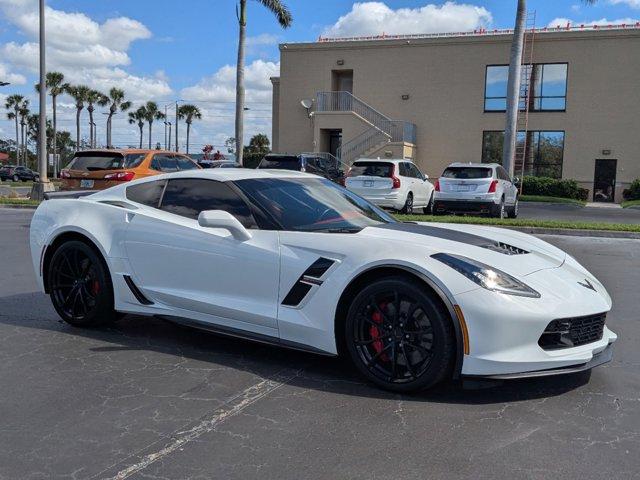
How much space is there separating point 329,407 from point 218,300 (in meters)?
1.30

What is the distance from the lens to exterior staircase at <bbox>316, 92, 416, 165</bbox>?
102ft

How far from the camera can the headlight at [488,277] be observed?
387cm

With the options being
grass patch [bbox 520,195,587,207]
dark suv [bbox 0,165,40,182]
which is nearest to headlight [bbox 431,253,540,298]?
grass patch [bbox 520,195,587,207]

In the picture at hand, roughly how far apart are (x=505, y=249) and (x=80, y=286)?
3584 millimetres

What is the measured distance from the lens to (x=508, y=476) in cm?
304

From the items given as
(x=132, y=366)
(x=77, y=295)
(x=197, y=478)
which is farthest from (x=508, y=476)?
(x=77, y=295)

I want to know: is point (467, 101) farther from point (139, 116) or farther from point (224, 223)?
point (139, 116)

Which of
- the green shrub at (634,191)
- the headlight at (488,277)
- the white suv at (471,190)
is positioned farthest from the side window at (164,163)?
the green shrub at (634,191)

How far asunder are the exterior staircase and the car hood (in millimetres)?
25678

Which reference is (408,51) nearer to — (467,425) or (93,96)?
(467,425)

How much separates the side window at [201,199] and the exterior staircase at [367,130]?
25345mm

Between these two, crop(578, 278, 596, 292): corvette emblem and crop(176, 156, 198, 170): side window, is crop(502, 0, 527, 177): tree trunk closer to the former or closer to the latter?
crop(176, 156, 198, 170): side window

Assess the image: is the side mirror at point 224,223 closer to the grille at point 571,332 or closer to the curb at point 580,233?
the grille at point 571,332

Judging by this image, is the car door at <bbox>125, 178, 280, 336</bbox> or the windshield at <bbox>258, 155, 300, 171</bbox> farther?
the windshield at <bbox>258, 155, 300, 171</bbox>
